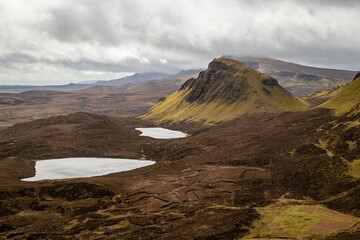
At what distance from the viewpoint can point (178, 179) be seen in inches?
4183

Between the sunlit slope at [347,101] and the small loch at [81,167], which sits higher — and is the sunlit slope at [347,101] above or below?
above

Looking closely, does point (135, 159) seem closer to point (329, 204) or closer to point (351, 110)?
point (351, 110)

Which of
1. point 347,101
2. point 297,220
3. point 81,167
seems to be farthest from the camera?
point 81,167

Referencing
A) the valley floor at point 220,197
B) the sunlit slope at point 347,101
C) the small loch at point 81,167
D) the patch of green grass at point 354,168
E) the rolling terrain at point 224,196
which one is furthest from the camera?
the small loch at point 81,167

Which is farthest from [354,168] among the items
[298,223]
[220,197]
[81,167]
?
[81,167]

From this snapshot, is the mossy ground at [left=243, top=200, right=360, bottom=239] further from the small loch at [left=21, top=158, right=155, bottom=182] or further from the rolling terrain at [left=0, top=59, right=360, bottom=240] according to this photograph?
the small loch at [left=21, top=158, right=155, bottom=182]

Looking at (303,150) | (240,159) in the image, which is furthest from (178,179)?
(303,150)

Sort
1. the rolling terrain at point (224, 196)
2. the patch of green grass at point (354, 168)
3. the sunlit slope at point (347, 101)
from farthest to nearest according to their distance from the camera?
the sunlit slope at point (347, 101) < the patch of green grass at point (354, 168) < the rolling terrain at point (224, 196)

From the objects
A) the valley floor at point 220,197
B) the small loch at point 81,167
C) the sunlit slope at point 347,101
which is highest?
the sunlit slope at point 347,101

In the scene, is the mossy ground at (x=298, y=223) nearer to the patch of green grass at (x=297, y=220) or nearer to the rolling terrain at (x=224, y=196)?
the patch of green grass at (x=297, y=220)

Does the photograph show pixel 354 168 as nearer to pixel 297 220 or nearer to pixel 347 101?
pixel 297 220

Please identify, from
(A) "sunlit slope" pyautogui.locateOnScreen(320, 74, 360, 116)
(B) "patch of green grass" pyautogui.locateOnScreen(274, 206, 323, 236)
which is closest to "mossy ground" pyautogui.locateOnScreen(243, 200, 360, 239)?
(B) "patch of green grass" pyautogui.locateOnScreen(274, 206, 323, 236)

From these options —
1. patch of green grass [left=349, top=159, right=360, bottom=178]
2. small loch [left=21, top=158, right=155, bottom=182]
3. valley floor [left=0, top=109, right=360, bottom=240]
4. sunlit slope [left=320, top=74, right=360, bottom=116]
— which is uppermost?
sunlit slope [left=320, top=74, right=360, bottom=116]

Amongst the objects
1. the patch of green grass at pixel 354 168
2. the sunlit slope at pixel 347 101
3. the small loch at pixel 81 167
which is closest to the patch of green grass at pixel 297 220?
the patch of green grass at pixel 354 168
